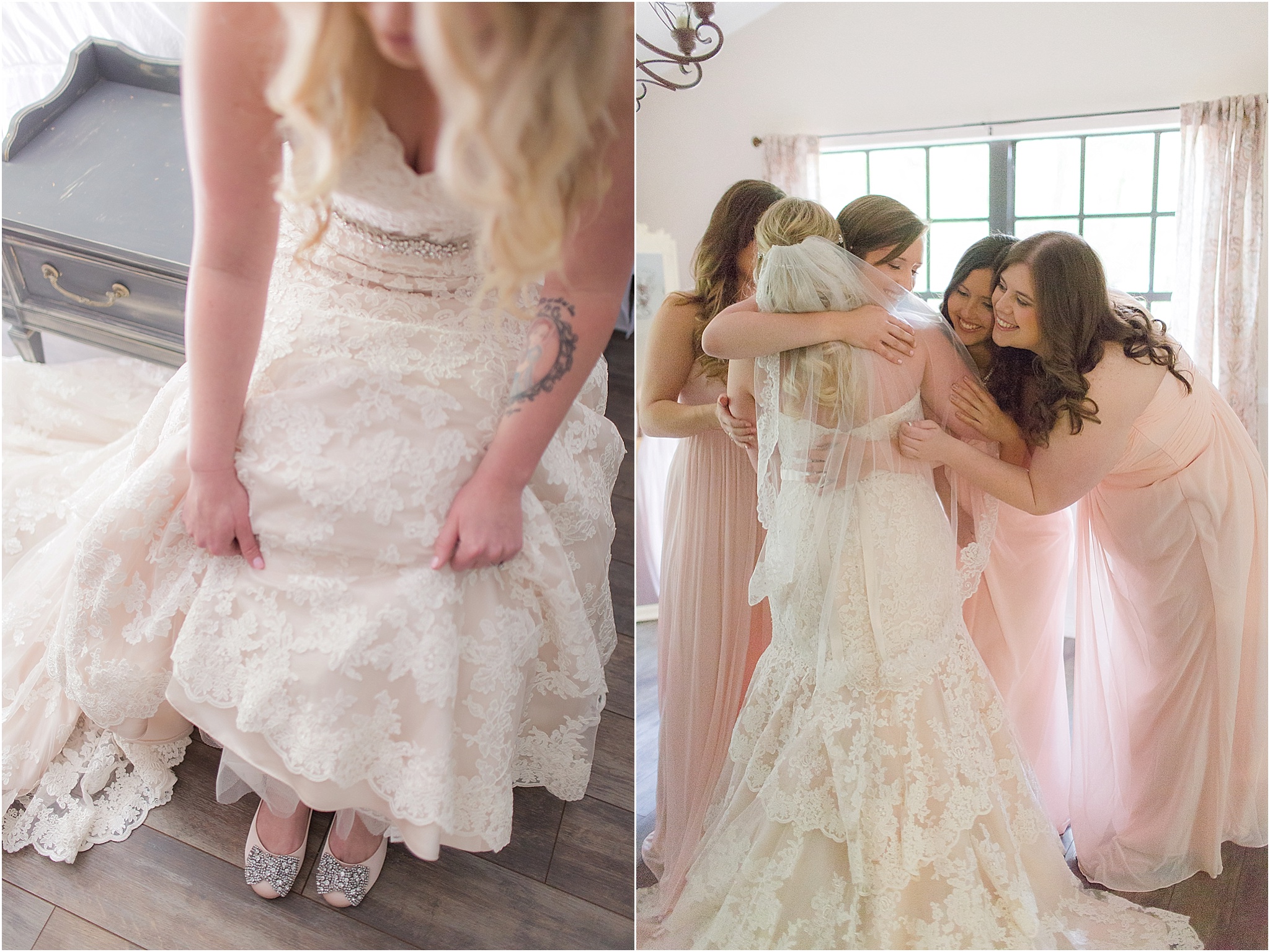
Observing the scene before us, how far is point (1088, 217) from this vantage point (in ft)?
→ 3.56

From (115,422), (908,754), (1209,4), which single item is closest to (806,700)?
(908,754)

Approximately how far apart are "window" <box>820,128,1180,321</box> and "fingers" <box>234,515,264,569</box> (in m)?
0.87

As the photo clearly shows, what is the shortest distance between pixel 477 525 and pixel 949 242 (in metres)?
0.76

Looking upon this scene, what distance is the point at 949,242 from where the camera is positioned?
111cm

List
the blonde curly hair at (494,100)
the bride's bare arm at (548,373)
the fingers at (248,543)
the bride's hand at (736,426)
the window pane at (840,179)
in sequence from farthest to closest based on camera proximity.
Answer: the bride's hand at (736,426), the window pane at (840,179), the fingers at (248,543), the bride's bare arm at (548,373), the blonde curly hair at (494,100)

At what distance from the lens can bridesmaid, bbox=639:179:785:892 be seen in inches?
47.8

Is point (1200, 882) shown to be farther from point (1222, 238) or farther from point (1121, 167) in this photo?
point (1121, 167)

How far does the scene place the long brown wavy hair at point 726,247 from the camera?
1062mm

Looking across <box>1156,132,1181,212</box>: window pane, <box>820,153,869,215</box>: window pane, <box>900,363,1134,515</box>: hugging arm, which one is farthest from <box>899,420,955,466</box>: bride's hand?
<box>1156,132,1181,212</box>: window pane

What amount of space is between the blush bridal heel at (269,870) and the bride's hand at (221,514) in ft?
1.64

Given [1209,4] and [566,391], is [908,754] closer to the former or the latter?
[566,391]

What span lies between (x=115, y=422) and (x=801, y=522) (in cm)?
145

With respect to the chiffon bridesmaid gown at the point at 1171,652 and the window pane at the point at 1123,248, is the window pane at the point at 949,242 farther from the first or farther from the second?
the chiffon bridesmaid gown at the point at 1171,652
